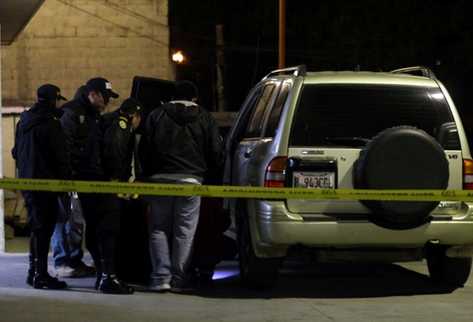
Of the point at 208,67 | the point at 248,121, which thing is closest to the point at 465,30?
the point at 208,67

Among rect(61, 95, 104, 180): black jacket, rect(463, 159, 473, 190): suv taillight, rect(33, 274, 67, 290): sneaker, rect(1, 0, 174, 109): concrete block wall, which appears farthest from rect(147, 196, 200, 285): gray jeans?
rect(1, 0, 174, 109): concrete block wall

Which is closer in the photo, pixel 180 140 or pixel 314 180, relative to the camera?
pixel 314 180

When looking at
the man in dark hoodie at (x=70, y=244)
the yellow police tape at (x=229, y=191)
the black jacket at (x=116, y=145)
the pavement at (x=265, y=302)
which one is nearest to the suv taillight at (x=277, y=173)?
the yellow police tape at (x=229, y=191)

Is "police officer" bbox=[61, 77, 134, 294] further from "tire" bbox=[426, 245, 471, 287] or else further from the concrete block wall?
the concrete block wall

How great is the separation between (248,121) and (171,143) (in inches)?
44.1

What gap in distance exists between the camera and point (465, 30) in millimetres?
31062

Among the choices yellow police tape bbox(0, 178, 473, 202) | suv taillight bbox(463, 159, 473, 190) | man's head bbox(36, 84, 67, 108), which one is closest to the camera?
yellow police tape bbox(0, 178, 473, 202)

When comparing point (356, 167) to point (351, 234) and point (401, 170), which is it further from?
point (351, 234)

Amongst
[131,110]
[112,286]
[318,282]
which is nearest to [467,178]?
[318,282]

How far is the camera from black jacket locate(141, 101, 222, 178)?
850 cm

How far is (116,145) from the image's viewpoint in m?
8.29

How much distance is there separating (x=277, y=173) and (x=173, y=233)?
1194 millimetres

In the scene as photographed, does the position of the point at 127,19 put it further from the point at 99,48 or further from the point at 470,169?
the point at 470,169

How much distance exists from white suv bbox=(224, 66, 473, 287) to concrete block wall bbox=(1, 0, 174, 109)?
33.0 ft
